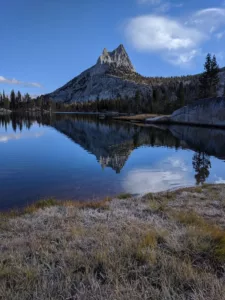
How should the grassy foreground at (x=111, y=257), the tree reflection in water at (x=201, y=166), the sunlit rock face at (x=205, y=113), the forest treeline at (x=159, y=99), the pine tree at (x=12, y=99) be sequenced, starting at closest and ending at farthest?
the grassy foreground at (x=111, y=257) → the tree reflection in water at (x=201, y=166) → the sunlit rock face at (x=205, y=113) → the forest treeline at (x=159, y=99) → the pine tree at (x=12, y=99)

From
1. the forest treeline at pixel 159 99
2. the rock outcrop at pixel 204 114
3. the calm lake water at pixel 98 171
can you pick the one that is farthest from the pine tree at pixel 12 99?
the calm lake water at pixel 98 171

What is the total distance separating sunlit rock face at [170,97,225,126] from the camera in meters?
53.3

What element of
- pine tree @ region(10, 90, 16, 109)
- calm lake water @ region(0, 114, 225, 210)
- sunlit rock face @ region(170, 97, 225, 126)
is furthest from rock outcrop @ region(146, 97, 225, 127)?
pine tree @ region(10, 90, 16, 109)

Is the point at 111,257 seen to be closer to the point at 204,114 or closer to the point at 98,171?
the point at 98,171

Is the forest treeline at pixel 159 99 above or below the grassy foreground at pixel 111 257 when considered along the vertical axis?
above

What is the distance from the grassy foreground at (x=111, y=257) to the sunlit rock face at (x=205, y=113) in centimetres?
5154

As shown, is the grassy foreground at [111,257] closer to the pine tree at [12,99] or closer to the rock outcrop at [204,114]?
the rock outcrop at [204,114]

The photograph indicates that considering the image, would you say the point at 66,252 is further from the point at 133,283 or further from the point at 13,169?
the point at 13,169

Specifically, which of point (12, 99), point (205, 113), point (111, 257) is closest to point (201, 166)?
point (111, 257)

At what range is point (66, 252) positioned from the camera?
475 cm

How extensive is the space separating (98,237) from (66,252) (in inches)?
41.7

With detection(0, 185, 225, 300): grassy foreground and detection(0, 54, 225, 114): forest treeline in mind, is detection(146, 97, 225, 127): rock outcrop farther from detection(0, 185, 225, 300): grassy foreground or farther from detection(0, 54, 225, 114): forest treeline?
detection(0, 185, 225, 300): grassy foreground

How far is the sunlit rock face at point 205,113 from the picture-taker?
53.3 m

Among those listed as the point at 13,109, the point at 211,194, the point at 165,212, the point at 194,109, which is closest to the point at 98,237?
the point at 165,212
